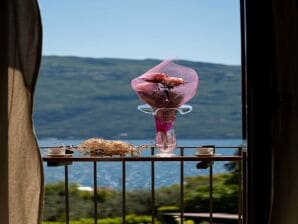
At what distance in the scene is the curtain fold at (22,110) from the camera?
7.54 ft

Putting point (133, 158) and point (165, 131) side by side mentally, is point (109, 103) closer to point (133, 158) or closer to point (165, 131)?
point (165, 131)

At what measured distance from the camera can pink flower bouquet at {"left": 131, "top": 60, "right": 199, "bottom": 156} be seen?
2836mm

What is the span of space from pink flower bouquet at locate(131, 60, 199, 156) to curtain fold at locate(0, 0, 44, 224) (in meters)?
0.64

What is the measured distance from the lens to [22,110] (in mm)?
2340

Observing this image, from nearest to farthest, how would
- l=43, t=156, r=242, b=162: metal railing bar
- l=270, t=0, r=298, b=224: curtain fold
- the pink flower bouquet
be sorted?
1. l=270, t=0, r=298, b=224: curtain fold
2. l=43, t=156, r=242, b=162: metal railing bar
3. the pink flower bouquet

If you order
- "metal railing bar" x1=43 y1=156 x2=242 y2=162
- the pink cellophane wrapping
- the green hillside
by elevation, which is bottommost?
"metal railing bar" x1=43 y1=156 x2=242 y2=162

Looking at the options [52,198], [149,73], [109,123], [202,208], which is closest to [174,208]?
[202,208]

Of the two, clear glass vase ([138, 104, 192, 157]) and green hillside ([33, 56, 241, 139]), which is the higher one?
green hillside ([33, 56, 241, 139])

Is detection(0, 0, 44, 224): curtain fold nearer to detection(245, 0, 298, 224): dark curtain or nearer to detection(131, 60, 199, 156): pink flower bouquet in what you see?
detection(131, 60, 199, 156): pink flower bouquet

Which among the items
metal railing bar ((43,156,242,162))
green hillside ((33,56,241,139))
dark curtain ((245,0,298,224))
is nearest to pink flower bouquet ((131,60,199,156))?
metal railing bar ((43,156,242,162))

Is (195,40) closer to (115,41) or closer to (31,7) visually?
(115,41)

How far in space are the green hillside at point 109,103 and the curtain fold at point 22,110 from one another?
3.72 m

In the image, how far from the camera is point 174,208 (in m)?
6.03

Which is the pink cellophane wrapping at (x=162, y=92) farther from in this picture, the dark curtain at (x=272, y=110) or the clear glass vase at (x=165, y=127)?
the dark curtain at (x=272, y=110)
